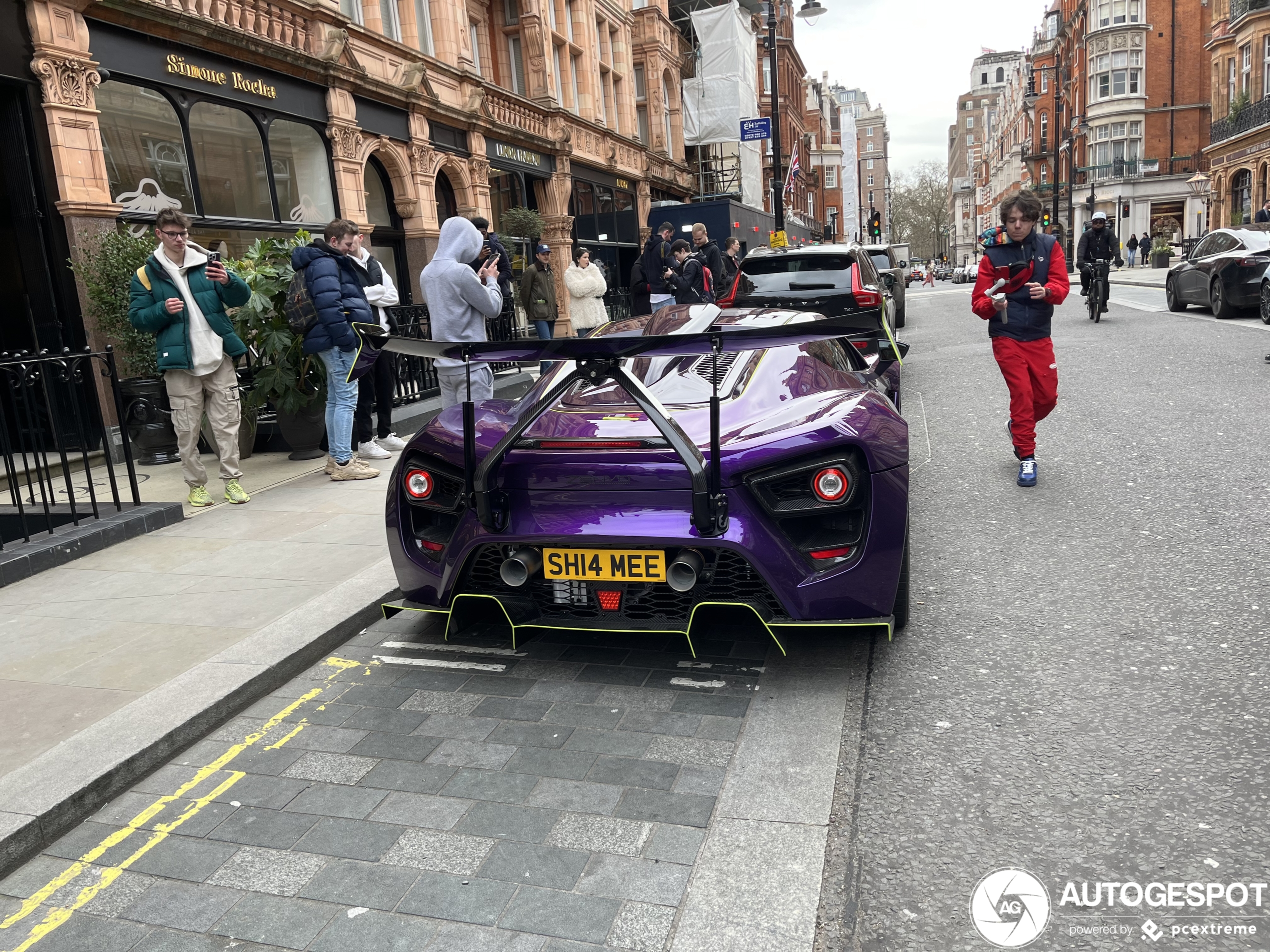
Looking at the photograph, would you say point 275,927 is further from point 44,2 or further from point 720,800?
point 44,2

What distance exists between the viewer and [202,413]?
6887mm

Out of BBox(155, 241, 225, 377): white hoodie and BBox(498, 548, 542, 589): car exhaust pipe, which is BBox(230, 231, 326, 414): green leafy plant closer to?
BBox(155, 241, 225, 377): white hoodie

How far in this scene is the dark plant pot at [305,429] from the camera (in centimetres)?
874

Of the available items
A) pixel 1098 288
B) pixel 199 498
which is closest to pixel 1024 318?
pixel 199 498

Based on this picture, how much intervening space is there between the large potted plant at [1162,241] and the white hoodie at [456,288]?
148 ft

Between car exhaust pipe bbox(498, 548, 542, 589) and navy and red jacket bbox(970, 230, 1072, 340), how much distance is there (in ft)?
13.3

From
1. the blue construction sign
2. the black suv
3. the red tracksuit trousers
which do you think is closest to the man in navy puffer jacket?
the black suv

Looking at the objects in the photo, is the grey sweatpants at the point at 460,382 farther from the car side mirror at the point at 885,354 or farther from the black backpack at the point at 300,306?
the car side mirror at the point at 885,354

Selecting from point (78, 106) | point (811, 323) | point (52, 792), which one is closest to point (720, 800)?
point (811, 323)

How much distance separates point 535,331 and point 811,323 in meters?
12.8

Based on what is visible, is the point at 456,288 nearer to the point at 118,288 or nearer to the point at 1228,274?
the point at 118,288

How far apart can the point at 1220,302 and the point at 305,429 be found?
14603mm

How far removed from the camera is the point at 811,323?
304 cm

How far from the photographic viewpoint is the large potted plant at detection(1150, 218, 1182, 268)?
4388cm
